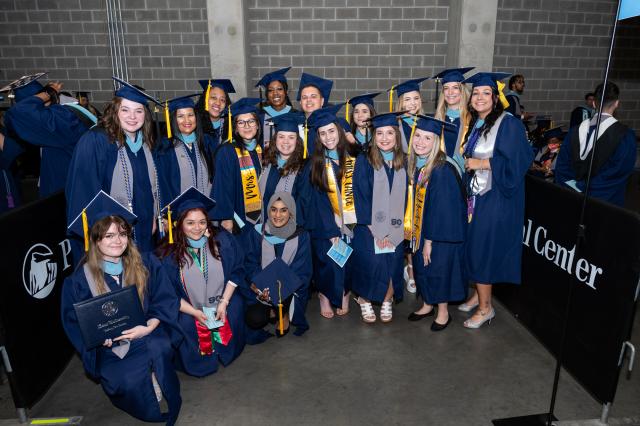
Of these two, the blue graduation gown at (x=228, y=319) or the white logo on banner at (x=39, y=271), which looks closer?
the white logo on banner at (x=39, y=271)

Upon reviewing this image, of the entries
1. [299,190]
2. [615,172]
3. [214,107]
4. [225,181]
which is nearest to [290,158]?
[299,190]

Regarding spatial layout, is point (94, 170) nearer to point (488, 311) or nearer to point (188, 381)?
point (188, 381)

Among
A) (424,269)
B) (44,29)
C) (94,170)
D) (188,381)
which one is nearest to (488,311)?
(424,269)

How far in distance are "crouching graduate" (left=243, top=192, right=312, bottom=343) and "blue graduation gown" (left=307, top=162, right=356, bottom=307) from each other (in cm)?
11

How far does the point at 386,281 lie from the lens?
12.6 ft

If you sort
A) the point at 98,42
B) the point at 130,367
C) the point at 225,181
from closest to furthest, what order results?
the point at 130,367
the point at 225,181
the point at 98,42

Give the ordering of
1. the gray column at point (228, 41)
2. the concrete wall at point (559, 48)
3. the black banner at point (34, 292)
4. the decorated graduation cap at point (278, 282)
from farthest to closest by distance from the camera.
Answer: the concrete wall at point (559, 48) → the gray column at point (228, 41) → the decorated graduation cap at point (278, 282) → the black banner at point (34, 292)

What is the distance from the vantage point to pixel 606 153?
3.68 metres

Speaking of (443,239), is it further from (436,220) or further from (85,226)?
(85,226)

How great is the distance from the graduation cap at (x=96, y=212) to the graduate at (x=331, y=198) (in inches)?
59.1

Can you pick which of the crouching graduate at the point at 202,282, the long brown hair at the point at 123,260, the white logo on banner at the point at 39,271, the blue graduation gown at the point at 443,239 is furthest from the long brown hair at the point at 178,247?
the blue graduation gown at the point at 443,239

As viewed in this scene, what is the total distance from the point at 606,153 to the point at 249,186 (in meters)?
2.86

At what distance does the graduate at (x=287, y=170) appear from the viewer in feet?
12.5

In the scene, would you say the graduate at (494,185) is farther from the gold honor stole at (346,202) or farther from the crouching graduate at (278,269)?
the crouching graduate at (278,269)
